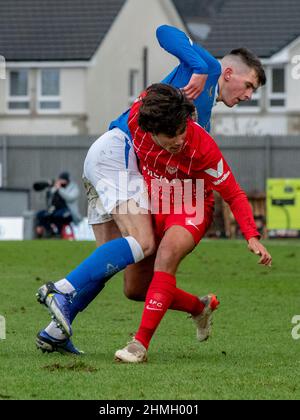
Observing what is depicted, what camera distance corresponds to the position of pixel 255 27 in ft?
178

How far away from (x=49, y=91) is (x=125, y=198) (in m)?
43.6

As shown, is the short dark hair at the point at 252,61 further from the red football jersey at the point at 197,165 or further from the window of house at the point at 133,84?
the window of house at the point at 133,84

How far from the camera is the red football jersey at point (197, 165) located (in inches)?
327

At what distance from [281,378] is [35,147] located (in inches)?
1242

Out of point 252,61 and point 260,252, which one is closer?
point 260,252

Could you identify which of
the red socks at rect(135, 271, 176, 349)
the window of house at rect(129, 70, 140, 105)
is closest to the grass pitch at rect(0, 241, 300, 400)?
the red socks at rect(135, 271, 176, 349)

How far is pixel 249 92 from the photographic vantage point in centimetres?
903

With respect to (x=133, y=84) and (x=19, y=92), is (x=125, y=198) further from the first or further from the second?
(x=133, y=84)

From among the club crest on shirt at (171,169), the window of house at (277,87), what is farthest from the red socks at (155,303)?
the window of house at (277,87)

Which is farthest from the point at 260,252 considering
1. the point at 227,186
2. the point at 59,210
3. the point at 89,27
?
the point at 89,27

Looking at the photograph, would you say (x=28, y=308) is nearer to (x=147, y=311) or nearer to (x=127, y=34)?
(x=147, y=311)

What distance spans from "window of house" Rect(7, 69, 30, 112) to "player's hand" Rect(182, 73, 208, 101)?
44.1 meters

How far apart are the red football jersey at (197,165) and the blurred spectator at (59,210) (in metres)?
21.3

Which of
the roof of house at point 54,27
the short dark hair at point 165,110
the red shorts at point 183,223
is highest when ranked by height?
the roof of house at point 54,27
